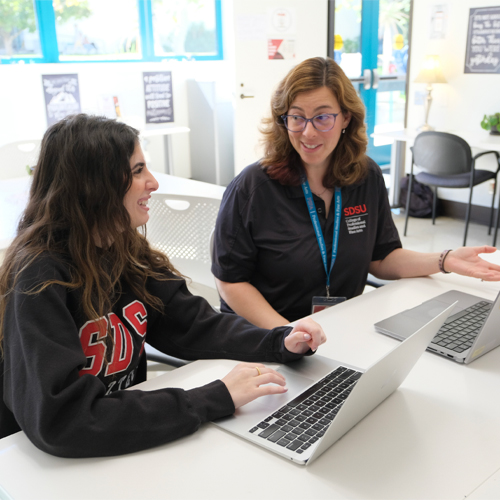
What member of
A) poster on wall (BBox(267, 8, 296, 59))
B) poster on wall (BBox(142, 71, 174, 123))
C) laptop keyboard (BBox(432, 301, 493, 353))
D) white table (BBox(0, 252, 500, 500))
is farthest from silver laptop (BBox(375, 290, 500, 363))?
poster on wall (BBox(142, 71, 174, 123))

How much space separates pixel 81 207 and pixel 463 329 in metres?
0.87

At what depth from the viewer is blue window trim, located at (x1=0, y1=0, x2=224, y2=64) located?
4.79 m

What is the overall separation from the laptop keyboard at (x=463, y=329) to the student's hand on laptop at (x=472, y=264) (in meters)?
0.11

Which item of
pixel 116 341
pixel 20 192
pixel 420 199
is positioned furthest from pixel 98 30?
pixel 116 341

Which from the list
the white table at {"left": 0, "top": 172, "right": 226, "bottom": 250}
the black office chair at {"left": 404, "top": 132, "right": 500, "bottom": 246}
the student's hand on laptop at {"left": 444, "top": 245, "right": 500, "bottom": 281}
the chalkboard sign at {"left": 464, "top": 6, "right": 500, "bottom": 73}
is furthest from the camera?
the chalkboard sign at {"left": 464, "top": 6, "right": 500, "bottom": 73}

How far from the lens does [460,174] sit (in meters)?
4.07

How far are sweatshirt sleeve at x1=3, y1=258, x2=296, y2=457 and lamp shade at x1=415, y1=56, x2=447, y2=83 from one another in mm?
4198

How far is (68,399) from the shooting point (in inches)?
33.3

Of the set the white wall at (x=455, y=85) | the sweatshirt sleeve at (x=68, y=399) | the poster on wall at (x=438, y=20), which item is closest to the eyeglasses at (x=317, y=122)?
the sweatshirt sleeve at (x=68, y=399)

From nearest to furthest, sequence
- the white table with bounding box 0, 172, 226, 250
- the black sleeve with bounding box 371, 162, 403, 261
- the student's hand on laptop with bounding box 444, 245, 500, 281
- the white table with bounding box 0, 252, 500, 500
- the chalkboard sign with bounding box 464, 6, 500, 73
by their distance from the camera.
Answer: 1. the white table with bounding box 0, 252, 500, 500
2. the student's hand on laptop with bounding box 444, 245, 500, 281
3. the black sleeve with bounding box 371, 162, 403, 261
4. the white table with bounding box 0, 172, 226, 250
5. the chalkboard sign with bounding box 464, 6, 500, 73

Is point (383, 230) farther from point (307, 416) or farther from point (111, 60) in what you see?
point (111, 60)

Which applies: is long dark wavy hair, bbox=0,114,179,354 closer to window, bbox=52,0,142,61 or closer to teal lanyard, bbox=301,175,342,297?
teal lanyard, bbox=301,175,342,297

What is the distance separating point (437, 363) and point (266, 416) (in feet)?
1.36

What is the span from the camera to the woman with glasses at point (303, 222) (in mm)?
1572
